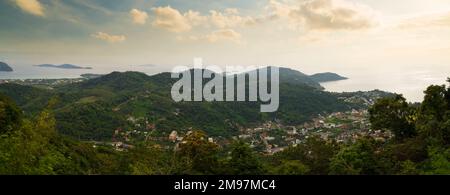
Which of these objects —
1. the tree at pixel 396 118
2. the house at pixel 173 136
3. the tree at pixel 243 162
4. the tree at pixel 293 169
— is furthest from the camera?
the house at pixel 173 136

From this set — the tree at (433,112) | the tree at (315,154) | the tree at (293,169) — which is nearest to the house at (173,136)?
the tree at (315,154)

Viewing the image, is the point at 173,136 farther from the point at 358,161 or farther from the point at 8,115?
the point at 358,161

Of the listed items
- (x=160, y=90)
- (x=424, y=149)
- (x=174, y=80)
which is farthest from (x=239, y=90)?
(x=424, y=149)

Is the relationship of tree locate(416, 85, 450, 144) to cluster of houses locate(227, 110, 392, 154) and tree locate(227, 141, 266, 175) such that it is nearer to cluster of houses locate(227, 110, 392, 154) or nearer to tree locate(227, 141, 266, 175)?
tree locate(227, 141, 266, 175)

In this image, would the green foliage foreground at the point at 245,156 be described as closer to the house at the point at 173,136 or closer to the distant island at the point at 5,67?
the house at the point at 173,136

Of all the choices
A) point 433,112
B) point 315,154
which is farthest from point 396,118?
point 315,154
